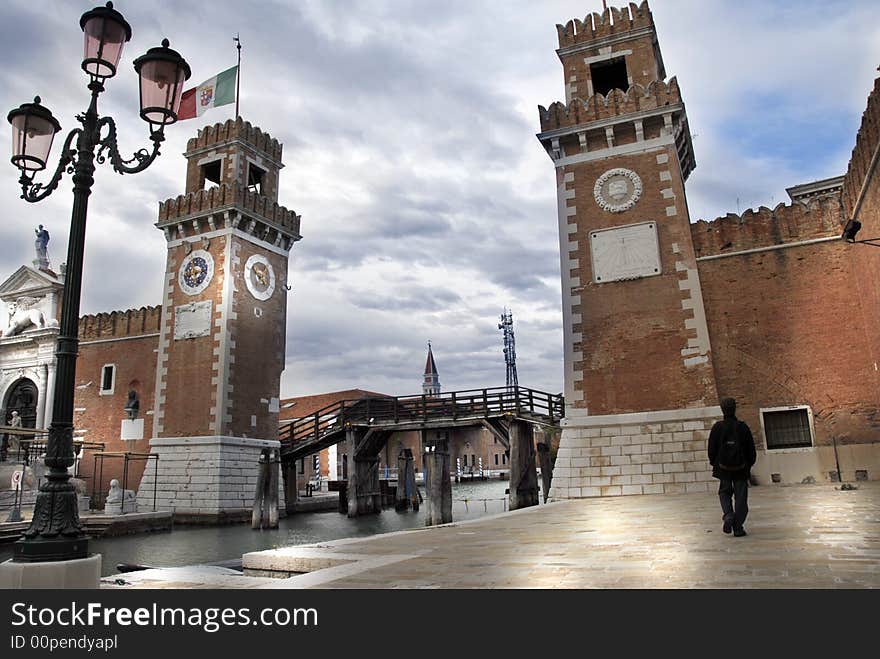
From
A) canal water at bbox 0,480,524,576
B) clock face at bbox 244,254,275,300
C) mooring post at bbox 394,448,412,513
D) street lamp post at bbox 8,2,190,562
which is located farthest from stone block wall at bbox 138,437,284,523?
street lamp post at bbox 8,2,190,562

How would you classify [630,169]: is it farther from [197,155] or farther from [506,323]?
[506,323]

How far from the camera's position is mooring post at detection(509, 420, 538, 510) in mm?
22344

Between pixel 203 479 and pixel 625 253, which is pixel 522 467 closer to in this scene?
pixel 625 253

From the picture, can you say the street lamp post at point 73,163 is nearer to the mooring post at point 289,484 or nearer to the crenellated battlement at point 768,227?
the crenellated battlement at point 768,227

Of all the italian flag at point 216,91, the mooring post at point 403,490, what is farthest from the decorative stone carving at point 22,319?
the mooring post at point 403,490

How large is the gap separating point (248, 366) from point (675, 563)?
22.5m

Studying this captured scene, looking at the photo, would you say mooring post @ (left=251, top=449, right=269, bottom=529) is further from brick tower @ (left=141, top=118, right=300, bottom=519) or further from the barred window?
the barred window

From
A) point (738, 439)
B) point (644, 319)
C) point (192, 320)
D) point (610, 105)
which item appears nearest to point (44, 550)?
point (738, 439)

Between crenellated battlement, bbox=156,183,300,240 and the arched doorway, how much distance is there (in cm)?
1089

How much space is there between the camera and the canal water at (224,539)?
15.1 metres

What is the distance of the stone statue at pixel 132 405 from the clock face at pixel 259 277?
6.72 meters

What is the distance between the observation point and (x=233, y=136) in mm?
26891

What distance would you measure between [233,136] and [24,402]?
1613 cm
